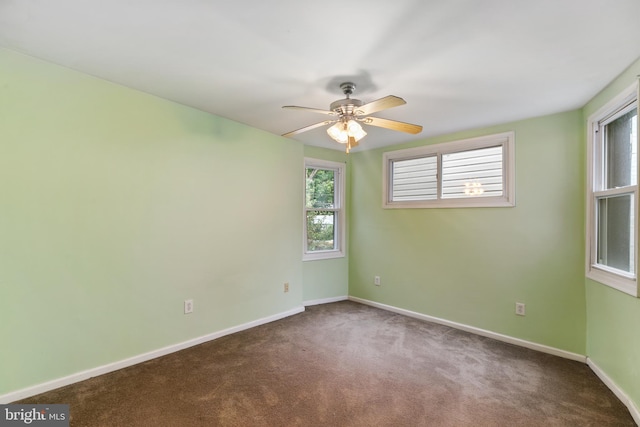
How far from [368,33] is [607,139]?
2239 millimetres

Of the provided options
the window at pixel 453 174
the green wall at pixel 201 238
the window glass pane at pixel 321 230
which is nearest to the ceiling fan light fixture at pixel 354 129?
the green wall at pixel 201 238

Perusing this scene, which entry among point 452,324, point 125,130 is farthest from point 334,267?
point 125,130

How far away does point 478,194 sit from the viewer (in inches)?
131

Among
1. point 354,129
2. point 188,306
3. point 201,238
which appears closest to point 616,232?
point 354,129

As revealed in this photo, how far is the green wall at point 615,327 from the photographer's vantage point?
1.93 metres

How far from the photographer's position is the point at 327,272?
14.3 ft

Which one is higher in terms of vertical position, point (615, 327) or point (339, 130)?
point (339, 130)

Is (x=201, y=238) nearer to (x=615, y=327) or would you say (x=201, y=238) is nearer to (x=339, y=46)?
(x=339, y=46)

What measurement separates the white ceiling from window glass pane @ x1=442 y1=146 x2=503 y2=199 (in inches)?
28.9

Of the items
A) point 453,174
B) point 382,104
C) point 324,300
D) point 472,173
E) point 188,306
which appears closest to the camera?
point 382,104

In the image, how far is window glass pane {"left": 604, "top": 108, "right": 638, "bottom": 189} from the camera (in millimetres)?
2076

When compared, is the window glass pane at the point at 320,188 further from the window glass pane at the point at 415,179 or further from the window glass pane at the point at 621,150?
the window glass pane at the point at 621,150

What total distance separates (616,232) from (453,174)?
1545 mm

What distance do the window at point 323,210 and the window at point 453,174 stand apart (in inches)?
28.7
